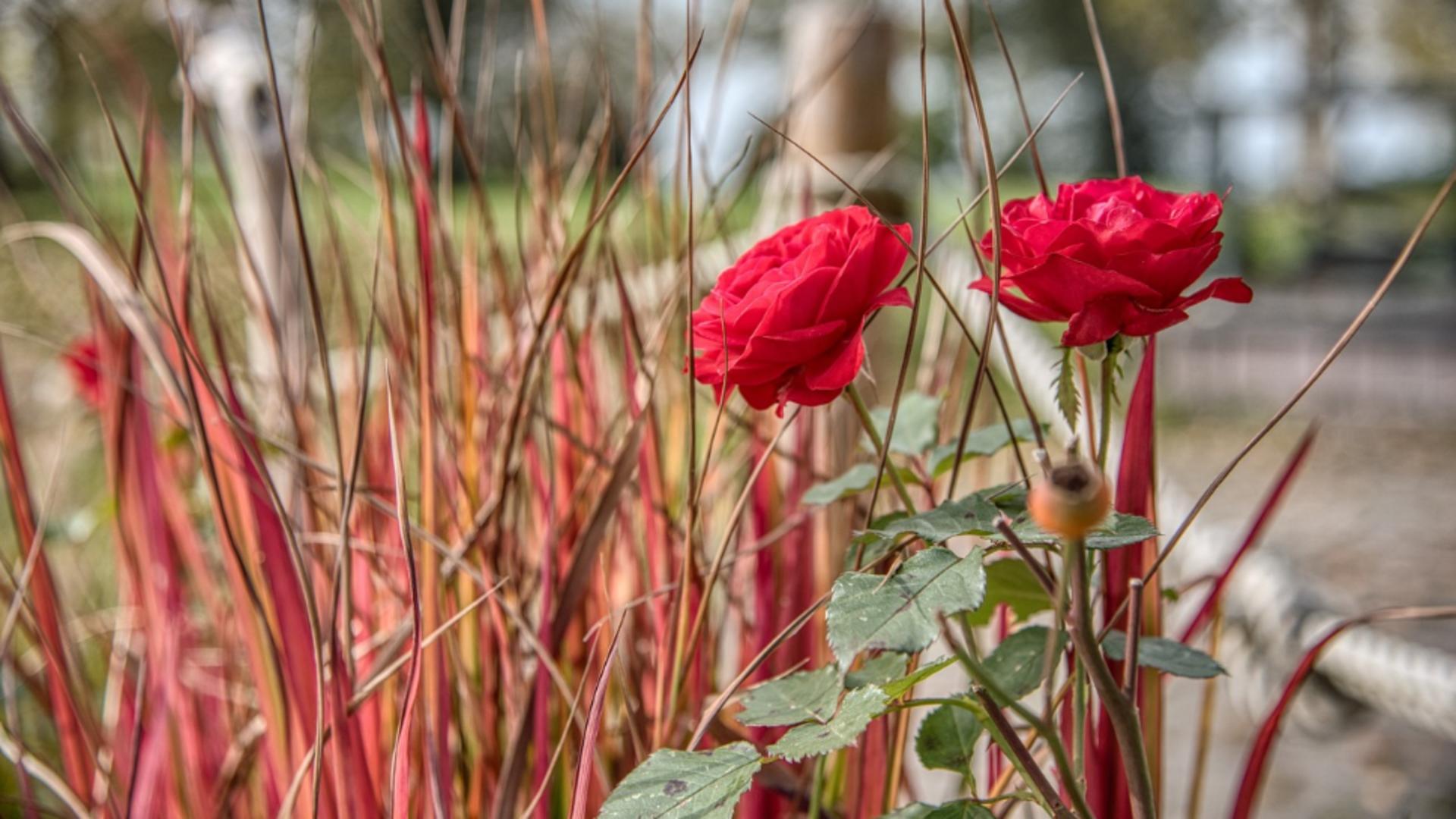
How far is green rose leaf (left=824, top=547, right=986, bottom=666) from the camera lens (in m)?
0.27

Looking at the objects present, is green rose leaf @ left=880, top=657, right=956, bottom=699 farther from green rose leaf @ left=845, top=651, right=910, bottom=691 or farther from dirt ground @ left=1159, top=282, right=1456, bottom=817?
dirt ground @ left=1159, top=282, right=1456, bottom=817

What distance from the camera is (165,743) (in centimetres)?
56

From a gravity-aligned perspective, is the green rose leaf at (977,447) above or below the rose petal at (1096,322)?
below

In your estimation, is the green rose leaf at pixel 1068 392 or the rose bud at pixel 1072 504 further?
the green rose leaf at pixel 1068 392

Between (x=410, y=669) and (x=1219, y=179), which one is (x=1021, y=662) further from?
(x=1219, y=179)

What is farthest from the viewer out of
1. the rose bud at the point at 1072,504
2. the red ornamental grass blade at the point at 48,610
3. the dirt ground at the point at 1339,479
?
the dirt ground at the point at 1339,479

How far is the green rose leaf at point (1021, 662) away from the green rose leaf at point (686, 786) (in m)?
0.10

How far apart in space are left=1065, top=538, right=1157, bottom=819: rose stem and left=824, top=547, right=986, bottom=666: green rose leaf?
1.1 inches

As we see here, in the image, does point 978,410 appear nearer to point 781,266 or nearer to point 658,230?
point 658,230

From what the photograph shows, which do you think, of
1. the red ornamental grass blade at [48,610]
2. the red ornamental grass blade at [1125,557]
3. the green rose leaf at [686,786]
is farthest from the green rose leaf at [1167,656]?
the red ornamental grass blade at [48,610]

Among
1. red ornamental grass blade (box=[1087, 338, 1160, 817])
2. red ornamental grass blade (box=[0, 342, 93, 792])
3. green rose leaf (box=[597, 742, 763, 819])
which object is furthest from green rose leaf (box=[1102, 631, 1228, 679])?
red ornamental grass blade (box=[0, 342, 93, 792])

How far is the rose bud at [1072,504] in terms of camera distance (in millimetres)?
185

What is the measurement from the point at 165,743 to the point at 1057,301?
1.66 feet

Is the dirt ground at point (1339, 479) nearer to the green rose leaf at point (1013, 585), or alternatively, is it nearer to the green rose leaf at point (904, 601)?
the green rose leaf at point (1013, 585)
